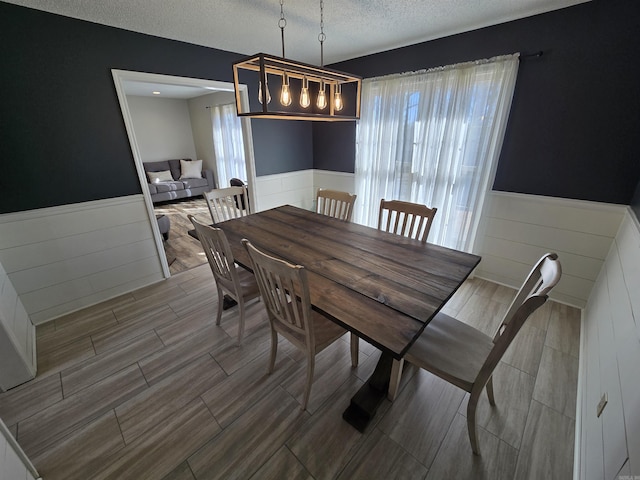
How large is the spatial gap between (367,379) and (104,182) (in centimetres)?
279

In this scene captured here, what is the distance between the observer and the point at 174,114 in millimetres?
6582

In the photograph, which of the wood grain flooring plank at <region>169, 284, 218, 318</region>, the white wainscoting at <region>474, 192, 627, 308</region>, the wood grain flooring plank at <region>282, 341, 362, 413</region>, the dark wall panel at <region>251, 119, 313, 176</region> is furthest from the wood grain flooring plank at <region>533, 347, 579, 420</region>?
the dark wall panel at <region>251, 119, 313, 176</region>

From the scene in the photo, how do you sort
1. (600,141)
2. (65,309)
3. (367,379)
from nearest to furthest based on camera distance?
(367,379) → (600,141) → (65,309)

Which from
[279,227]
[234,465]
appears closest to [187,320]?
[279,227]

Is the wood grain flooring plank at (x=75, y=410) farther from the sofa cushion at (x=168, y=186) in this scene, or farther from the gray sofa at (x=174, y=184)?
the sofa cushion at (x=168, y=186)

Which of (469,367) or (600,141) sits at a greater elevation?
(600,141)

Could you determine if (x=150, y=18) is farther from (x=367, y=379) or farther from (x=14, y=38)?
(x=367, y=379)

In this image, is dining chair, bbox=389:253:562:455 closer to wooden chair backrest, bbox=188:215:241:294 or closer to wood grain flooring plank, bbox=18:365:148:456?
wooden chair backrest, bbox=188:215:241:294

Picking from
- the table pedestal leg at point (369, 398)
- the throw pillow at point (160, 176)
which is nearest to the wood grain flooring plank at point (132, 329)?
the table pedestal leg at point (369, 398)

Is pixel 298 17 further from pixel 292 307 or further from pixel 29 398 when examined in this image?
pixel 29 398

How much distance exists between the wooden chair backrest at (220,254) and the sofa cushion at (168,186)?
15.9 feet

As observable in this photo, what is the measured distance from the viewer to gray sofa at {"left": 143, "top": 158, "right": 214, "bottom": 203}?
5.77 metres

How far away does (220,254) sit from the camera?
67.9 inches

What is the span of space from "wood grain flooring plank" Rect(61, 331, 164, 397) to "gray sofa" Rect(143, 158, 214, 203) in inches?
171
